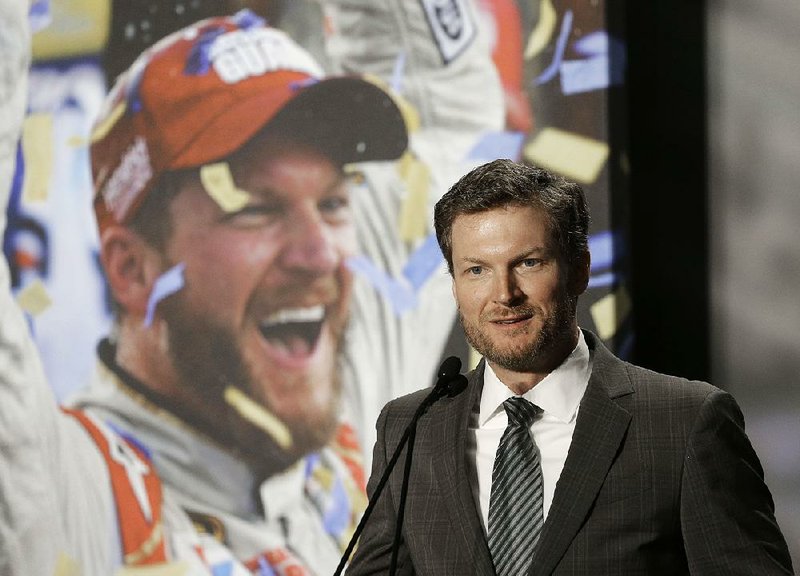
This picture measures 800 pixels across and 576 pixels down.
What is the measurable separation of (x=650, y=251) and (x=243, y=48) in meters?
1.28

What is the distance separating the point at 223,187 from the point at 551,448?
174 centimetres

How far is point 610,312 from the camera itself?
2900mm

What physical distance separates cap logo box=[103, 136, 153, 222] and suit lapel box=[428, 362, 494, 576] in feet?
5.63

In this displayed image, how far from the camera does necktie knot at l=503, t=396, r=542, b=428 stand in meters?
1.74

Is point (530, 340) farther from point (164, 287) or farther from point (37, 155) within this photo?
point (37, 155)

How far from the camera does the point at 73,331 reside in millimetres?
3334

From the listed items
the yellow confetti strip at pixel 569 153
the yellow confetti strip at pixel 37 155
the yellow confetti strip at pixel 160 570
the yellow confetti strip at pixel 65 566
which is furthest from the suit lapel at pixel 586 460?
the yellow confetti strip at pixel 37 155

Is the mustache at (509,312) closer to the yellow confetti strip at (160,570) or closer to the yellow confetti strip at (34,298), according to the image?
the yellow confetti strip at (160,570)

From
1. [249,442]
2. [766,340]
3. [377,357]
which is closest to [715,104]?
[766,340]

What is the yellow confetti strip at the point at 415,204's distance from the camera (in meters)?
3.11

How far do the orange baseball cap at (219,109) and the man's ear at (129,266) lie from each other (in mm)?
52

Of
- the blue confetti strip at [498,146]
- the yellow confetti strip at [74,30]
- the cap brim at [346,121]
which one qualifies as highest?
the yellow confetti strip at [74,30]

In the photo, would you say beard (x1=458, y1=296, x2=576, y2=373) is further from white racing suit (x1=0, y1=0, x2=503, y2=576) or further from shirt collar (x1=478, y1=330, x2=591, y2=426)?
white racing suit (x1=0, y1=0, x2=503, y2=576)

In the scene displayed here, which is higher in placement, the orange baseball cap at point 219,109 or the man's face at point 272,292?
the orange baseball cap at point 219,109
